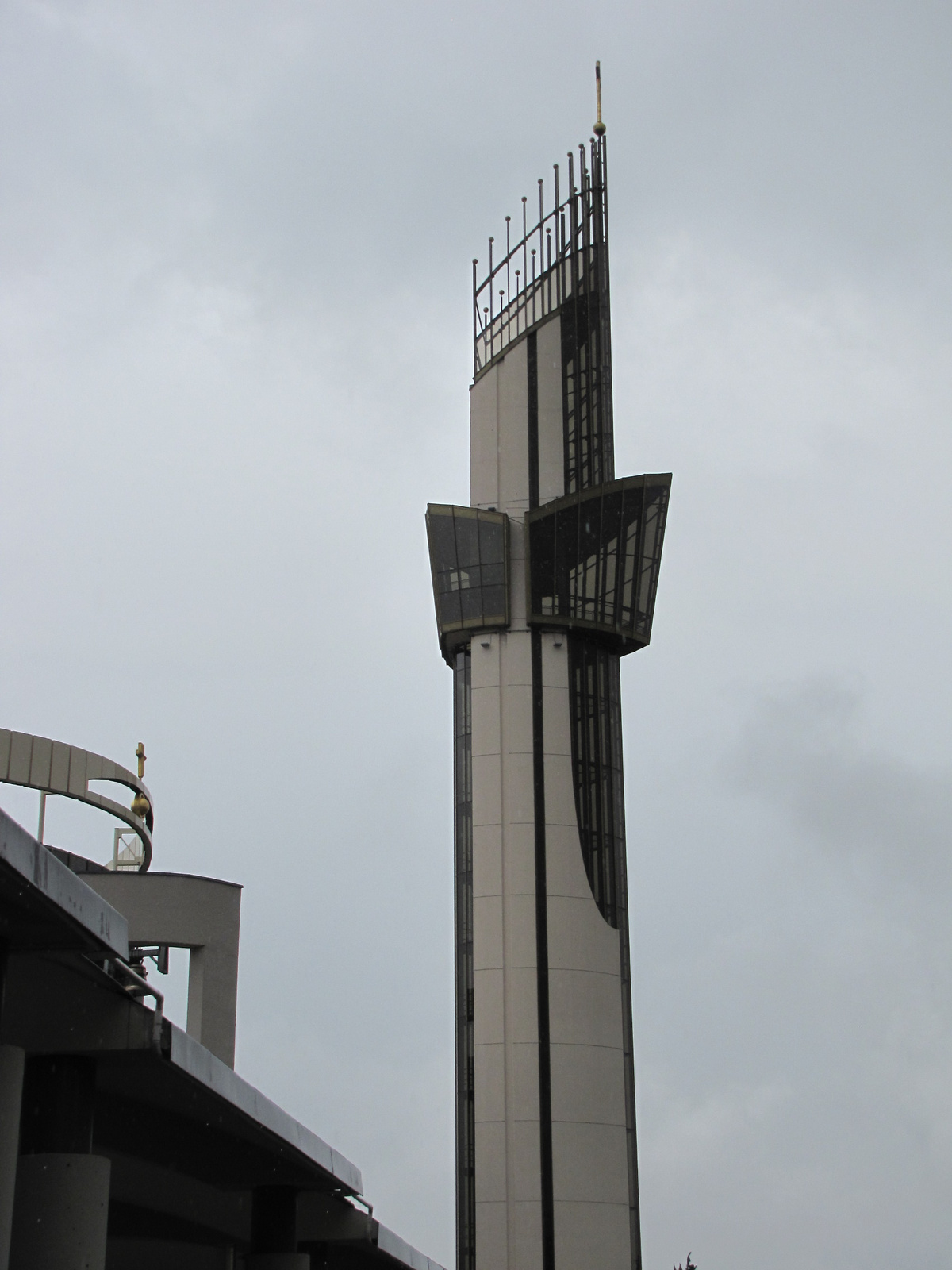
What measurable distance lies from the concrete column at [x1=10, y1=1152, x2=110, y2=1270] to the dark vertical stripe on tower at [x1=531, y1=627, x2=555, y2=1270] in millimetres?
31733

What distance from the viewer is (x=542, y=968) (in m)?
50.7

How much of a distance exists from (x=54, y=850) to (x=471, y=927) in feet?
48.9

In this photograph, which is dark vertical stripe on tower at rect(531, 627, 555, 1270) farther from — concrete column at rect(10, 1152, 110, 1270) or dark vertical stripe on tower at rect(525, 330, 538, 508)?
concrete column at rect(10, 1152, 110, 1270)

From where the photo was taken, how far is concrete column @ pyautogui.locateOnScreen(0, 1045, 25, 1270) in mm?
16500

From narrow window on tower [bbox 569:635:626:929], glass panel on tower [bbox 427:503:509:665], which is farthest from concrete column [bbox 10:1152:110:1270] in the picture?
glass panel on tower [bbox 427:503:509:665]

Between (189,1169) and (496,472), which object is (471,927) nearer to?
(496,472)

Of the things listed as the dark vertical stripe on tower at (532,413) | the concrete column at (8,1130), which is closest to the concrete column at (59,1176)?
the concrete column at (8,1130)

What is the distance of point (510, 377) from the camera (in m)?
58.1

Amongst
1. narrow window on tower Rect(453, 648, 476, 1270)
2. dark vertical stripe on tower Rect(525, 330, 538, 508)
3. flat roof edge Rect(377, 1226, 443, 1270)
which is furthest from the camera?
dark vertical stripe on tower Rect(525, 330, 538, 508)

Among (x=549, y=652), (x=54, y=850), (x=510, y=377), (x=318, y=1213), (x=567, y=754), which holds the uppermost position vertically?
(x=510, y=377)

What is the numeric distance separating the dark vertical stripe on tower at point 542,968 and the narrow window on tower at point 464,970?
2184mm

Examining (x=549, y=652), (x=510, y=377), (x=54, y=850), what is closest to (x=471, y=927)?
(x=549, y=652)

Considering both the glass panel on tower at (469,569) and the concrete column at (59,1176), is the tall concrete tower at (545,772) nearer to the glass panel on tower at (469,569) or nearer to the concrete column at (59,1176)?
the glass panel on tower at (469,569)

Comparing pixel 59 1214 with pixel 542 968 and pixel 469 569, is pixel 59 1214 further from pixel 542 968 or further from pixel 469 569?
pixel 469 569
